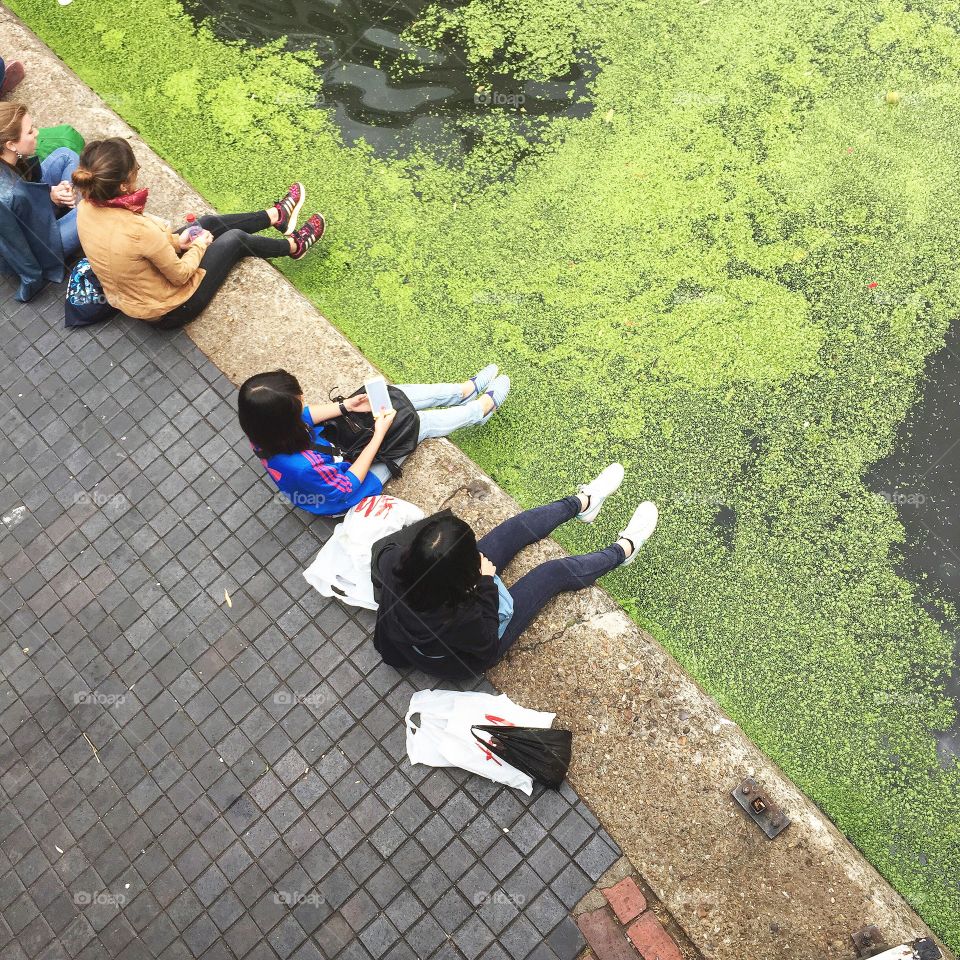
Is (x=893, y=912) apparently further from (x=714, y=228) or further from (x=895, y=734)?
(x=714, y=228)

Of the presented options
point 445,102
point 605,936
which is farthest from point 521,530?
point 445,102

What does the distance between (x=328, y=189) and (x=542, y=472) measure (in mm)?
2233

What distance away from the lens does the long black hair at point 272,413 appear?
121 inches

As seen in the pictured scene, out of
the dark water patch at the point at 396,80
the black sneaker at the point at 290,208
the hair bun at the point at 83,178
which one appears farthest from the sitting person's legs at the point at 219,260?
the dark water patch at the point at 396,80

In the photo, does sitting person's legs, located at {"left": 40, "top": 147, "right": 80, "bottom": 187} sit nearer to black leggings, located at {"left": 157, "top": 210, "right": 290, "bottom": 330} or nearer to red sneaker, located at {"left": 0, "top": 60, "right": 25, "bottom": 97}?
black leggings, located at {"left": 157, "top": 210, "right": 290, "bottom": 330}

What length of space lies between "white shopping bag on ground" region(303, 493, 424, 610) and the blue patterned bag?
194 cm

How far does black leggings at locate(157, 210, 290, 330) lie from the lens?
4164 millimetres

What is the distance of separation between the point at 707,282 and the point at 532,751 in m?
2.57

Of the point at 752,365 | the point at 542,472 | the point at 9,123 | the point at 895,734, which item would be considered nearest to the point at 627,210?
the point at 752,365

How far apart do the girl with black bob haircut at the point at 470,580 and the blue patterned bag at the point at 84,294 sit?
7.42 ft

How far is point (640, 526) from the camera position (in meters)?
3.59

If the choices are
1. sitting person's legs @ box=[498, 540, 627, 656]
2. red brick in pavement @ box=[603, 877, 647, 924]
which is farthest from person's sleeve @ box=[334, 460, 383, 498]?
→ red brick in pavement @ box=[603, 877, 647, 924]

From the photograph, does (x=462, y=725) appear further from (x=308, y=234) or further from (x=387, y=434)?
(x=308, y=234)

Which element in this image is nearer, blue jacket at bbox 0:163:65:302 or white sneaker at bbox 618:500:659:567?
white sneaker at bbox 618:500:659:567
